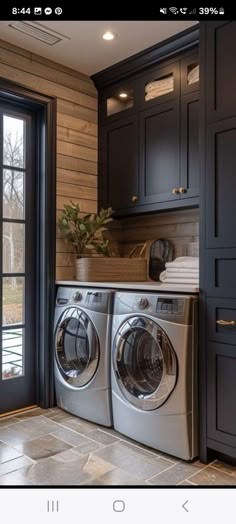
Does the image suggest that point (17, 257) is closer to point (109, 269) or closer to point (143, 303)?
point (109, 269)

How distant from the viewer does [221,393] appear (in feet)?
6.11

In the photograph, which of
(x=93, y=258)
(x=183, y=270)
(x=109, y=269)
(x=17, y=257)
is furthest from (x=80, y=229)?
(x=183, y=270)

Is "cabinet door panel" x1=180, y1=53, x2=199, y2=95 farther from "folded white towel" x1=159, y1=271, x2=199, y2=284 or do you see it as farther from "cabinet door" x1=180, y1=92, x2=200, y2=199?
"folded white towel" x1=159, y1=271, x2=199, y2=284

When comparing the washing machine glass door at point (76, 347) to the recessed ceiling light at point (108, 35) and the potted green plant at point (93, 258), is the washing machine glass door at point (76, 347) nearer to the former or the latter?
the potted green plant at point (93, 258)

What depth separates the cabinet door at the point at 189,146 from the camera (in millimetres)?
2330

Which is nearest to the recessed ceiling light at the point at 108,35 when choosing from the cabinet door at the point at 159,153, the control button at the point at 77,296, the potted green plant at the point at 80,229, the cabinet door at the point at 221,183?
the cabinet door at the point at 159,153

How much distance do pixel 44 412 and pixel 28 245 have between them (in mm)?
1181

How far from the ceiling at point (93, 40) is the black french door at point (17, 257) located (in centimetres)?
43

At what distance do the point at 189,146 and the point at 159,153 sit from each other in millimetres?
254

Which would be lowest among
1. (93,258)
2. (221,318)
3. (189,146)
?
(221,318)

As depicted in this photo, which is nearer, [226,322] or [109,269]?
[226,322]

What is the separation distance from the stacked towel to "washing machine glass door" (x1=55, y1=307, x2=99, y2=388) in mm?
587

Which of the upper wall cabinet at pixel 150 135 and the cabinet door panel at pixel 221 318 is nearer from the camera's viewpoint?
the cabinet door panel at pixel 221 318
